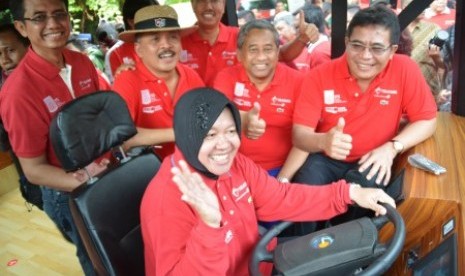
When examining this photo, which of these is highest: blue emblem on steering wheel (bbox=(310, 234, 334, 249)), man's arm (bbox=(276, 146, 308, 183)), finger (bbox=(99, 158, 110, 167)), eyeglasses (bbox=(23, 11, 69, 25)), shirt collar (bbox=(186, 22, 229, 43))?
eyeglasses (bbox=(23, 11, 69, 25))

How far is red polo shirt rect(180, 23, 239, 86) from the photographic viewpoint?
111 inches

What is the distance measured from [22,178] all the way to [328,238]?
1.62 meters

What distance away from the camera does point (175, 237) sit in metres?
1.20

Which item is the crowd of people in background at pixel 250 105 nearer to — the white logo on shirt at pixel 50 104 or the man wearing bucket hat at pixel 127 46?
the white logo on shirt at pixel 50 104

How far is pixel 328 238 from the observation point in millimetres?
1289

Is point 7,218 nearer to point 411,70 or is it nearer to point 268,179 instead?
point 268,179

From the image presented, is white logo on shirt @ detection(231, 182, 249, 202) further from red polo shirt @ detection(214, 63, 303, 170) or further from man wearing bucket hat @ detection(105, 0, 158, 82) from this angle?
man wearing bucket hat @ detection(105, 0, 158, 82)

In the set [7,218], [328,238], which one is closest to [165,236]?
[328,238]

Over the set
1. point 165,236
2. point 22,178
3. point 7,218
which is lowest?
point 7,218

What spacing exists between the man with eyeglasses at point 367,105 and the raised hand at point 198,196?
795mm

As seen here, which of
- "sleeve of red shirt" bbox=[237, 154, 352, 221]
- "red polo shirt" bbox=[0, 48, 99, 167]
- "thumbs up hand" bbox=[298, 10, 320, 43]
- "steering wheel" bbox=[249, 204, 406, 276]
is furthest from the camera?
"thumbs up hand" bbox=[298, 10, 320, 43]

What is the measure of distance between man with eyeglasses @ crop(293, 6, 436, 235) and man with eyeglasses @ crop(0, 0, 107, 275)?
102 centimetres

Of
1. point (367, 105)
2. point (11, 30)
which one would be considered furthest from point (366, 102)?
point (11, 30)

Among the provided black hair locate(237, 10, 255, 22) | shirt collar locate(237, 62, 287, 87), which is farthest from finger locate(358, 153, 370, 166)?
black hair locate(237, 10, 255, 22)
